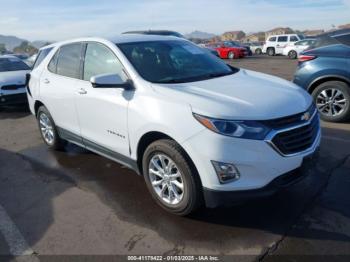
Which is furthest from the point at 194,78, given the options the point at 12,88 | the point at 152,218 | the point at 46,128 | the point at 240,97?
the point at 12,88

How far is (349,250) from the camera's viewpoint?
9.89 feet

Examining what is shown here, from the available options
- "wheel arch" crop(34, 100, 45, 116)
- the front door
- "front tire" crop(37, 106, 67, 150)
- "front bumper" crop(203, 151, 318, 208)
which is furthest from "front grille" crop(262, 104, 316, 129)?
"wheel arch" crop(34, 100, 45, 116)

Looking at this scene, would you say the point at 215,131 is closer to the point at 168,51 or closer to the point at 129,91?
the point at 129,91

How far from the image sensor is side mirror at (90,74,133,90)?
12.3 feet

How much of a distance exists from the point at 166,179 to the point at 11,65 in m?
9.28

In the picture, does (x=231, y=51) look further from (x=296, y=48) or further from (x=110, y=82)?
(x=110, y=82)

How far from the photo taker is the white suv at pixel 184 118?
3.09 m

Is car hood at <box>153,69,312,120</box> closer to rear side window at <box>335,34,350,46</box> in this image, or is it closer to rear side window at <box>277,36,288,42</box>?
rear side window at <box>335,34,350,46</box>

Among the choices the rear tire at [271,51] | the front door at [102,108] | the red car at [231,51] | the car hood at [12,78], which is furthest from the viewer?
the rear tire at [271,51]

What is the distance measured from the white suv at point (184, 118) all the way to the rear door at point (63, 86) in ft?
0.06

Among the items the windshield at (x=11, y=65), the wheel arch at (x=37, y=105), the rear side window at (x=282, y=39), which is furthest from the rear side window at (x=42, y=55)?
the rear side window at (x=282, y=39)

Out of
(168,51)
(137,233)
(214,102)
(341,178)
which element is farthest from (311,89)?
(137,233)

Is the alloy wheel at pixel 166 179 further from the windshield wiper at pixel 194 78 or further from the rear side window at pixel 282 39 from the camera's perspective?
the rear side window at pixel 282 39

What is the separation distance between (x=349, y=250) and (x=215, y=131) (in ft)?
4.88
